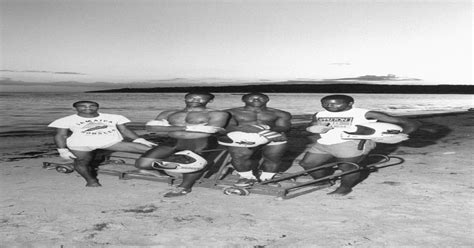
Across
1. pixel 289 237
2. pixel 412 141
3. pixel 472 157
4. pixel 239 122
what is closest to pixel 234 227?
pixel 289 237

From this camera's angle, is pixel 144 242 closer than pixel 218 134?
Yes

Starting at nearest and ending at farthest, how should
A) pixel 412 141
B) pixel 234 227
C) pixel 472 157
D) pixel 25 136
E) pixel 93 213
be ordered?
pixel 234 227, pixel 93 213, pixel 472 157, pixel 412 141, pixel 25 136

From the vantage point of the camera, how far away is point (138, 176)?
7238 millimetres

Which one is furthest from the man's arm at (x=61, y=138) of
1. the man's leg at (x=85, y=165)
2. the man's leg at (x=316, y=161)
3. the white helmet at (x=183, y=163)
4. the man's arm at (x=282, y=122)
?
the man's leg at (x=316, y=161)

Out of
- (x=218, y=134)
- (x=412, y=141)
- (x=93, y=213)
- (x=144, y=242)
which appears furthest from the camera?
(x=412, y=141)

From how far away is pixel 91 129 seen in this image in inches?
276

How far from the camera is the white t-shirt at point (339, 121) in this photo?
6.39 m

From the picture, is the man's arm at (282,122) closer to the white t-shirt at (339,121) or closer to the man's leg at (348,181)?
the white t-shirt at (339,121)

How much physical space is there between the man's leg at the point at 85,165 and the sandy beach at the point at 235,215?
0.65ft

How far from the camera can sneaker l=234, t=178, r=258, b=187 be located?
6.22m

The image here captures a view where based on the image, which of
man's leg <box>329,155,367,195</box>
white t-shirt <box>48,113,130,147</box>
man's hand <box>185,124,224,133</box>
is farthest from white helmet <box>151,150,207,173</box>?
man's leg <box>329,155,367,195</box>

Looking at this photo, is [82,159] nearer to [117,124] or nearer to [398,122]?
[117,124]

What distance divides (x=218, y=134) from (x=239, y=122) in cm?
36

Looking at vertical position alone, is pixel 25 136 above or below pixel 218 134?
below
